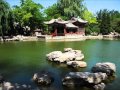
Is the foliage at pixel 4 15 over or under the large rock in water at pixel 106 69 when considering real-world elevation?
over

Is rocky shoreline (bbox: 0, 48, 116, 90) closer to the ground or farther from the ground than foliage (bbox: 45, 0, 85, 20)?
closer to the ground

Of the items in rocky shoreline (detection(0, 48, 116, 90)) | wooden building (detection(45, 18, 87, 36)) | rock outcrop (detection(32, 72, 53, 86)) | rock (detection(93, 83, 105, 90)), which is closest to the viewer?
rocky shoreline (detection(0, 48, 116, 90))

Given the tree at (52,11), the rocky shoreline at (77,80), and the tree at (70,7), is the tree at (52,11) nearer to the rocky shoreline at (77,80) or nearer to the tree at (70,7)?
the tree at (70,7)

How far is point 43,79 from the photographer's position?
15.6m

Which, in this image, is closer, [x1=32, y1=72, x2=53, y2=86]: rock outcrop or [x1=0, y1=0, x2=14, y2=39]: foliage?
[x1=32, y1=72, x2=53, y2=86]: rock outcrop

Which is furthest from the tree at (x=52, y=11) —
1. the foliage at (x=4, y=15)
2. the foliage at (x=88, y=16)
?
the foliage at (x=4, y=15)

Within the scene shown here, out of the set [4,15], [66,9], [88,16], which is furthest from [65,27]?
[88,16]

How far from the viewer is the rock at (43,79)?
15.5 metres

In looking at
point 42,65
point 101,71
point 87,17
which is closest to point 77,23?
point 87,17

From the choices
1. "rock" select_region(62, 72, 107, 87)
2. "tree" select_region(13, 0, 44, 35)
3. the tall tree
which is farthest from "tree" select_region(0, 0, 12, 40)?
"rock" select_region(62, 72, 107, 87)

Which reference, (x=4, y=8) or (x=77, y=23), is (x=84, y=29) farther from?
(x=4, y=8)

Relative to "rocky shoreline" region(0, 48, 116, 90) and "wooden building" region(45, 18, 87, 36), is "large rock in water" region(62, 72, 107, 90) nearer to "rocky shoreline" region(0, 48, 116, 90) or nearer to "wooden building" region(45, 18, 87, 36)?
"rocky shoreline" region(0, 48, 116, 90)

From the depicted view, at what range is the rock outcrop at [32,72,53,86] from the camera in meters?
15.5

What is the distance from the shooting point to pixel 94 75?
50.1 feet
